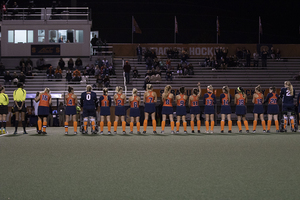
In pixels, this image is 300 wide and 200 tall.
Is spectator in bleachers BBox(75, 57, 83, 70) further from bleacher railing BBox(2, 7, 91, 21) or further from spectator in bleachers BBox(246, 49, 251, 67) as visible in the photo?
spectator in bleachers BBox(246, 49, 251, 67)

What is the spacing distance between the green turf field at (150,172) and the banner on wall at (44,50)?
26.4 meters

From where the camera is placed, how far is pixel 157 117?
77.8 feet

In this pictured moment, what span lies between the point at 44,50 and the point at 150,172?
1228 inches

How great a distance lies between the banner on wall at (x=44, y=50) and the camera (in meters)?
36.2

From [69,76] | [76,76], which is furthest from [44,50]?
[76,76]

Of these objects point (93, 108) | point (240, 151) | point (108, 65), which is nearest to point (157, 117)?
point (93, 108)

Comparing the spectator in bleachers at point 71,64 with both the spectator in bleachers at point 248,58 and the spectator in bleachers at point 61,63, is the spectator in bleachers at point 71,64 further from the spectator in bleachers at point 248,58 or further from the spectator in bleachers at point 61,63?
the spectator in bleachers at point 248,58

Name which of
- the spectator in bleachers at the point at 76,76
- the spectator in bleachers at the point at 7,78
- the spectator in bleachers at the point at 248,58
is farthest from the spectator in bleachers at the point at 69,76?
the spectator in bleachers at the point at 248,58

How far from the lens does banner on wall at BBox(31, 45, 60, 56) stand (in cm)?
3619

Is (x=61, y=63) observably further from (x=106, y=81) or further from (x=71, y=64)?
(x=106, y=81)

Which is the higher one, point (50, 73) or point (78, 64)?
point (78, 64)

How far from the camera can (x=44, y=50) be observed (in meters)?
36.2

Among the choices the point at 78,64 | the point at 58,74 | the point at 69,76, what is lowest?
the point at 69,76

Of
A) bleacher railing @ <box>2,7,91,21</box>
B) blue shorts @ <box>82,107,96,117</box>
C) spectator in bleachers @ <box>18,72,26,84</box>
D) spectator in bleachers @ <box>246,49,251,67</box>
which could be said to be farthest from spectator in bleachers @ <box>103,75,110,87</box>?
blue shorts @ <box>82,107,96,117</box>
